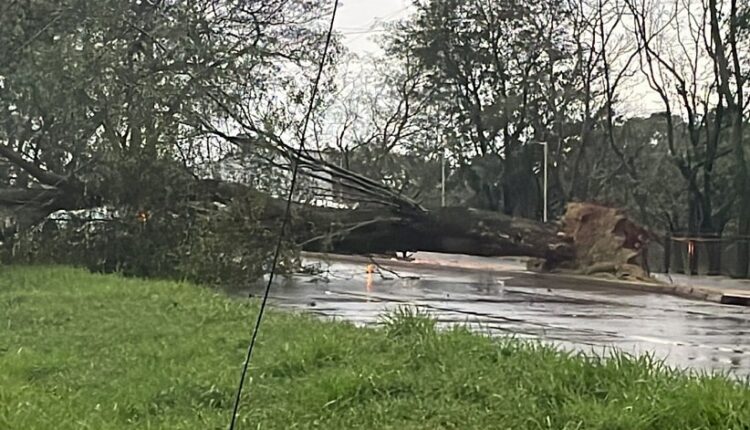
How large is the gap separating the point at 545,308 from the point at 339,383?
33.1ft

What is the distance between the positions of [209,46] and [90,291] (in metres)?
6.71

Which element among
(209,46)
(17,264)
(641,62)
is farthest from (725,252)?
(17,264)

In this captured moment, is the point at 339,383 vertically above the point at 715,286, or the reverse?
the point at 715,286

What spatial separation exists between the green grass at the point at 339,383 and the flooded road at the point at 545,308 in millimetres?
1898

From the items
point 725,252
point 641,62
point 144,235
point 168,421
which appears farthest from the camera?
point 641,62

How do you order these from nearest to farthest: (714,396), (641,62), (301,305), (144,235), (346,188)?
1. (714,396)
2. (301,305)
3. (144,235)
4. (346,188)
5. (641,62)

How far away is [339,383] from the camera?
6660 mm

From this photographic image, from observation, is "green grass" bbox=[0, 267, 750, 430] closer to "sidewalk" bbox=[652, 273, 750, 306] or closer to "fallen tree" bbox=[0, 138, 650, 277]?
"fallen tree" bbox=[0, 138, 650, 277]

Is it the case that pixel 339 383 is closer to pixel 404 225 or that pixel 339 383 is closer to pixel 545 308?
pixel 545 308

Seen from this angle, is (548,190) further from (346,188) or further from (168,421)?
(168,421)

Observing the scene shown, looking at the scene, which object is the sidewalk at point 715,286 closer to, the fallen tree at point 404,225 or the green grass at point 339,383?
the fallen tree at point 404,225

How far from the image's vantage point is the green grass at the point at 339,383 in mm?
5766

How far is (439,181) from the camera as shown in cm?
3488

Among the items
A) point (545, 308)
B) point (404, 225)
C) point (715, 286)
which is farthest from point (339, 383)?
point (715, 286)
